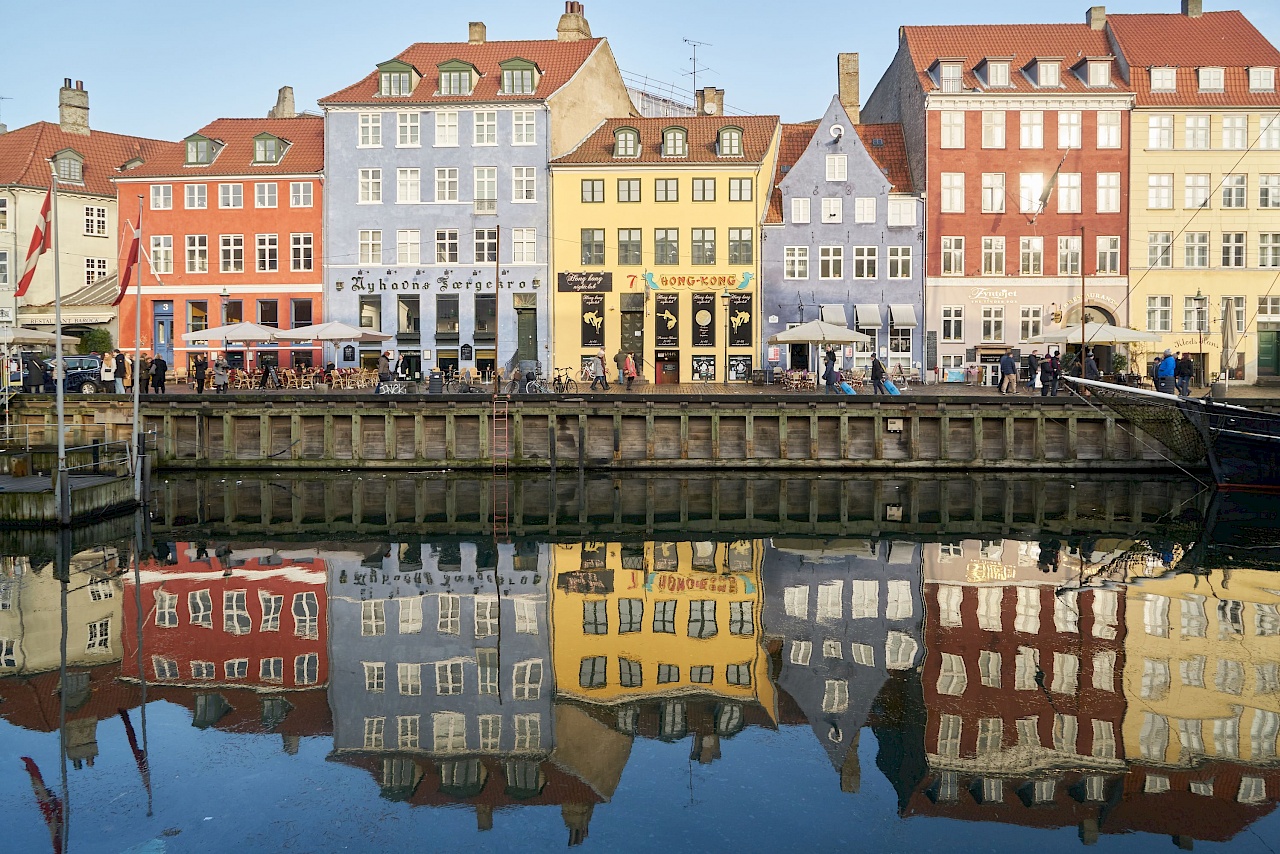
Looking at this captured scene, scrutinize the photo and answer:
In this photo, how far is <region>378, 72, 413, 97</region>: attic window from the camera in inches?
2051

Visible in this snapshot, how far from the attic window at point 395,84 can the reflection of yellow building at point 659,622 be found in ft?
112

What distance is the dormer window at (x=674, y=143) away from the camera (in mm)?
51000

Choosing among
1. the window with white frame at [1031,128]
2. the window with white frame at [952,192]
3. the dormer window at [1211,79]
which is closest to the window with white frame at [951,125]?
the window with white frame at [952,192]

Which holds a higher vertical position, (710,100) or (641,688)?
(710,100)

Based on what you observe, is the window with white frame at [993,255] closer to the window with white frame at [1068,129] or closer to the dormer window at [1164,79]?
the window with white frame at [1068,129]

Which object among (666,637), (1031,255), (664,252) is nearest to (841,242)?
(664,252)

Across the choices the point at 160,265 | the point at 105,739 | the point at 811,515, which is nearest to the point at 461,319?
the point at 160,265

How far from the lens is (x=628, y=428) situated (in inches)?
1369

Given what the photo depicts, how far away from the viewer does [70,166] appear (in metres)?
59.2

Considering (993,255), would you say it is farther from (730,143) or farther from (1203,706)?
(1203,706)

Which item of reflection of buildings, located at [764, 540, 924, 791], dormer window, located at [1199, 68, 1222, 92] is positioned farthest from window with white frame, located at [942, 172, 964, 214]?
reflection of buildings, located at [764, 540, 924, 791]

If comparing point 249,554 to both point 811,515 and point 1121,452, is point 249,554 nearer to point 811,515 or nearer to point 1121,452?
point 811,515

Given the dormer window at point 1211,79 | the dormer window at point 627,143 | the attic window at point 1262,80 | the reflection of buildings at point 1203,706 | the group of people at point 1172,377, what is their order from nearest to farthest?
the reflection of buildings at point 1203,706 → the group of people at point 1172,377 → the attic window at point 1262,80 → the dormer window at point 1211,79 → the dormer window at point 627,143

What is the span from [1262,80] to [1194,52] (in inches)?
120
